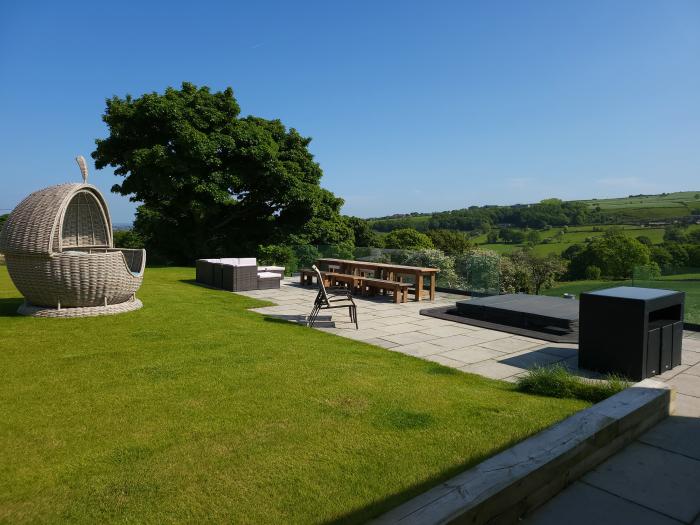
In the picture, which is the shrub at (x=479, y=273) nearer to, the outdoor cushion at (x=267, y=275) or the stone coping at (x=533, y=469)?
the outdoor cushion at (x=267, y=275)

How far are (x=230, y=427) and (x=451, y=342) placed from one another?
3825mm

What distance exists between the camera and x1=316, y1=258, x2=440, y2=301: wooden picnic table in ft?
32.6

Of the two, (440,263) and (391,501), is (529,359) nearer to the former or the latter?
(391,501)

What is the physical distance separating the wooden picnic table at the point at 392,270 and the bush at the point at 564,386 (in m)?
5.60

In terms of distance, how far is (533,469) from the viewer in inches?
83.8

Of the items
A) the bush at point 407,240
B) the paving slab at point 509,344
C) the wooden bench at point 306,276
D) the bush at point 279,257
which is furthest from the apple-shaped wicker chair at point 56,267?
the bush at point 407,240

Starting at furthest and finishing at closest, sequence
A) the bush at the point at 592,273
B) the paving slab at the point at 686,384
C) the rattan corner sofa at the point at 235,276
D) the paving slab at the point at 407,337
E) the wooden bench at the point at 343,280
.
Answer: the bush at the point at 592,273
the rattan corner sofa at the point at 235,276
the wooden bench at the point at 343,280
the paving slab at the point at 407,337
the paving slab at the point at 686,384

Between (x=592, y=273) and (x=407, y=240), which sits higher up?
(x=407, y=240)

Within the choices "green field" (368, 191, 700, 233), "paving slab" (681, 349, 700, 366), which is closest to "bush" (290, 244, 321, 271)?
"paving slab" (681, 349, 700, 366)

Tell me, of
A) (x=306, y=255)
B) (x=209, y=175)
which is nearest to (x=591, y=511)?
(x=306, y=255)

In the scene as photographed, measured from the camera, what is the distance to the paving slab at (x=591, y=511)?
83.2 inches

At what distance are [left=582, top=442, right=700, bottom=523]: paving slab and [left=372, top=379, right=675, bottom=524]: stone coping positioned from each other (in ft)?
0.24

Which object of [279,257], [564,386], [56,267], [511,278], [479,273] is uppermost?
[56,267]

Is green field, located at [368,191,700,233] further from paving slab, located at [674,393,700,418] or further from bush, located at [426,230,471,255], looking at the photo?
paving slab, located at [674,393,700,418]
